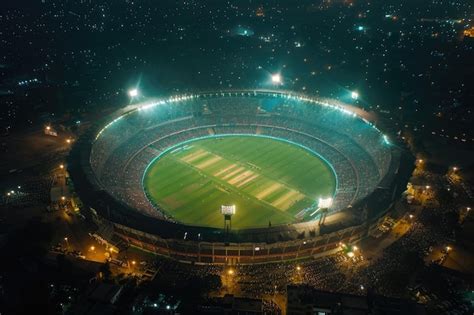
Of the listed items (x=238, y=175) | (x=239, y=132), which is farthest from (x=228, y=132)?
(x=238, y=175)

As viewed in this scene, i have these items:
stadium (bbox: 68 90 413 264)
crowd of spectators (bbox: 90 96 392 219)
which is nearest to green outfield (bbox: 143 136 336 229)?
stadium (bbox: 68 90 413 264)

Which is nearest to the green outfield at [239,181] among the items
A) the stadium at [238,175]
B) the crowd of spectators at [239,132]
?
the stadium at [238,175]

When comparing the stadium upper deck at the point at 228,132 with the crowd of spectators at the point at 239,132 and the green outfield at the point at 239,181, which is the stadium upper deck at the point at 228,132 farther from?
the green outfield at the point at 239,181

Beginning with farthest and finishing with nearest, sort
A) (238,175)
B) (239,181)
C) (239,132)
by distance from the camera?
(239,132) → (238,175) → (239,181)

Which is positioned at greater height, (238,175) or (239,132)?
(239,132)

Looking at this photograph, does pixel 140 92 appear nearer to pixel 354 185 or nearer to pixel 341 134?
pixel 341 134

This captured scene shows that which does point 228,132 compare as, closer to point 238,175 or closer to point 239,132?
point 239,132

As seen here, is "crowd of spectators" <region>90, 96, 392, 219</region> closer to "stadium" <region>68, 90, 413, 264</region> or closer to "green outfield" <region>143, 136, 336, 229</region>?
"stadium" <region>68, 90, 413, 264</region>

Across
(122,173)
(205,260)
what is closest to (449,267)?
(205,260)
